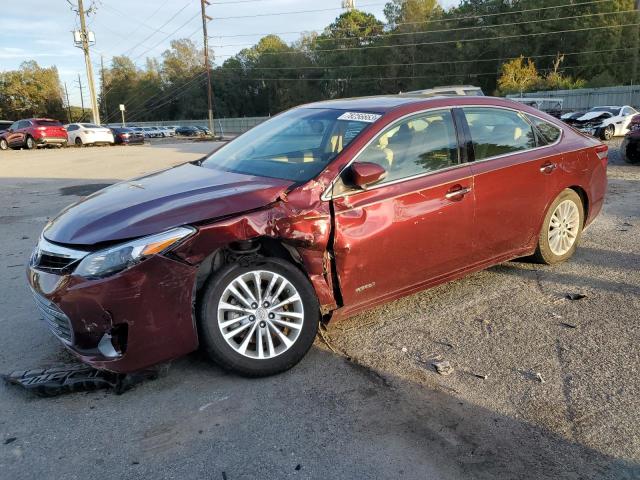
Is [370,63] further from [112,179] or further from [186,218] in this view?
[186,218]

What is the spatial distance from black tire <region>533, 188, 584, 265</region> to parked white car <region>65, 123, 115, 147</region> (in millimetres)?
29964

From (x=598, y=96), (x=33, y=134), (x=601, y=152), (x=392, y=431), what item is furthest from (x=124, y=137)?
(x=598, y=96)

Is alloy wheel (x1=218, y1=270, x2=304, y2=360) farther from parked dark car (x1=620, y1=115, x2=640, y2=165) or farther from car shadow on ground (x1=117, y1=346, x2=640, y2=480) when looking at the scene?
parked dark car (x1=620, y1=115, x2=640, y2=165)

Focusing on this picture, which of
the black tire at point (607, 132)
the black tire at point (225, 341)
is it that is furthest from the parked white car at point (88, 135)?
the black tire at point (225, 341)

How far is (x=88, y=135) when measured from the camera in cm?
3033

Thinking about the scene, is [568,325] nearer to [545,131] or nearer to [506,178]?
[506,178]

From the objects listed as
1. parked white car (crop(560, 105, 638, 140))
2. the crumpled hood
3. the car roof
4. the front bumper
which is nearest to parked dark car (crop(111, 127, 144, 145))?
parked white car (crop(560, 105, 638, 140))

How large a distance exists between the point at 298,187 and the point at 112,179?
11.0 meters

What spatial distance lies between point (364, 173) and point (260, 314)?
1139 millimetres

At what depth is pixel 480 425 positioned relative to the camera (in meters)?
2.86

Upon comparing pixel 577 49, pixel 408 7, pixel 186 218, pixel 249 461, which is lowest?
pixel 249 461

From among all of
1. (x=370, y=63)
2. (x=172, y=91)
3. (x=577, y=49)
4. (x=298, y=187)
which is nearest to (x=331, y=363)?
(x=298, y=187)

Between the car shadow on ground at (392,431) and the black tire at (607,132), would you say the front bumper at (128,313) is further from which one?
the black tire at (607,132)

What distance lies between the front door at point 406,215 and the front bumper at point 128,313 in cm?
106
